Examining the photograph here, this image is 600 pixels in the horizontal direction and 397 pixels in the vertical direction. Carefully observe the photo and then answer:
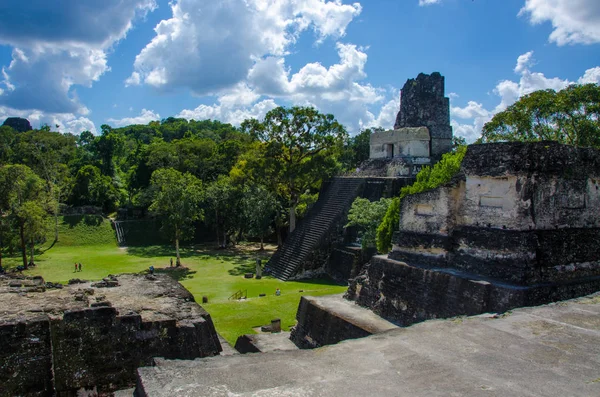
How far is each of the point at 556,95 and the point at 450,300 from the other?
14.0 meters

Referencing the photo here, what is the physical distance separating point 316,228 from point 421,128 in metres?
7.44

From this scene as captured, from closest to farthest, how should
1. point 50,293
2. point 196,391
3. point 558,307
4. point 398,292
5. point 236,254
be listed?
point 196,391, point 558,307, point 50,293, point 398,292, point 236,254

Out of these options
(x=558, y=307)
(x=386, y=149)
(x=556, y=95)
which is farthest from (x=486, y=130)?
(x=558, y=307)

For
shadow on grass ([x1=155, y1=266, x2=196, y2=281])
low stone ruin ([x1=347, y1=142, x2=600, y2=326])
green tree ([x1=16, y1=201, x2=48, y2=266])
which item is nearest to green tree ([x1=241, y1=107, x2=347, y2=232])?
shadow on grass ([x1=155, y1=266, x2=196, y2=281])

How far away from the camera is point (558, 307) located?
6.27m

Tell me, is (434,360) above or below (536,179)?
below

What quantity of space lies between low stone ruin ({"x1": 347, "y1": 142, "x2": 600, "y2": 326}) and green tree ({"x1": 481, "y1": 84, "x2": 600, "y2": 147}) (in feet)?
35.0

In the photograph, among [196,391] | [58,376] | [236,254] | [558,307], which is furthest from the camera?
[236,254]

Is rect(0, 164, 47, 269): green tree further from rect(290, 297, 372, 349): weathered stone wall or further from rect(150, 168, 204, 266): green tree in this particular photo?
rect(290, 297, 372, 349): weathered stone wall

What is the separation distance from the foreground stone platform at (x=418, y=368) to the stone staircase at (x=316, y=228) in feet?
49.4

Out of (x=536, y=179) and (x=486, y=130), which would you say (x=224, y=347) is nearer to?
(x=536, y=179)

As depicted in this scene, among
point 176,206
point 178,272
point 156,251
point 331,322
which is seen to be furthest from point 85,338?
point 156,251

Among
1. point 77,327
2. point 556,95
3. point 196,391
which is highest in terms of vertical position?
point 556,95

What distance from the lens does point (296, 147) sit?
24.9 metres
